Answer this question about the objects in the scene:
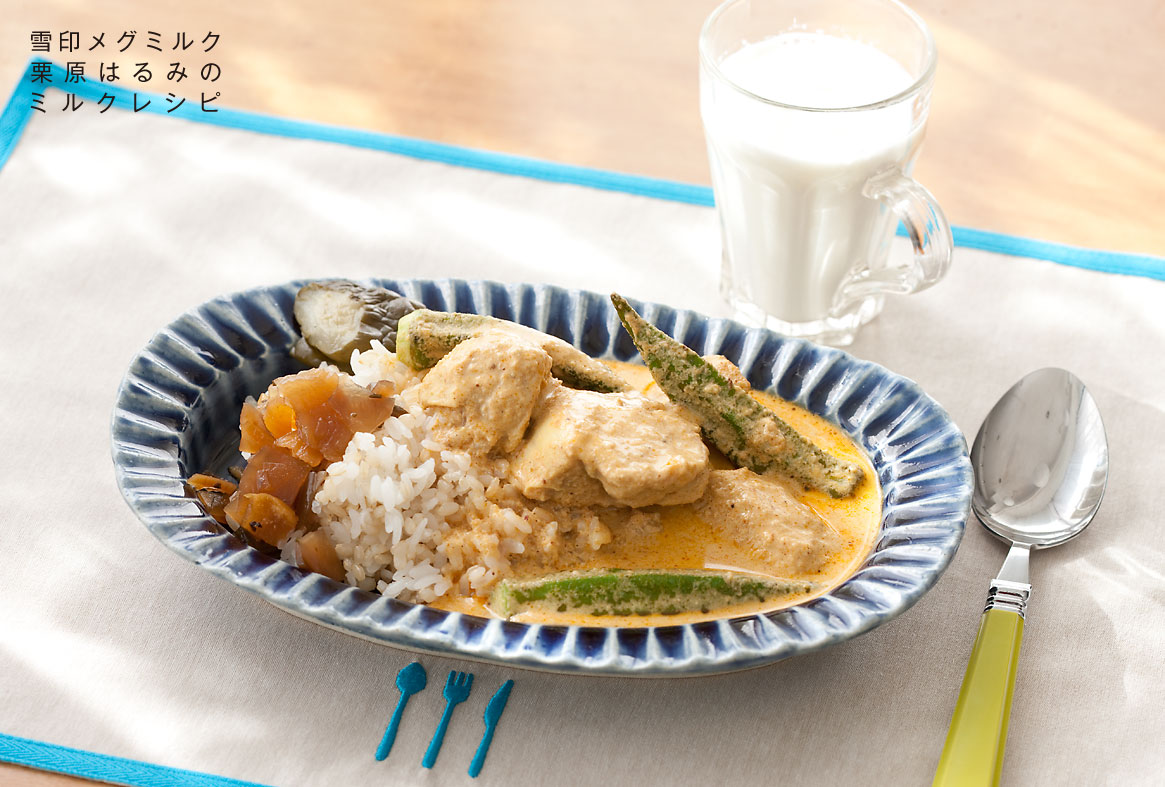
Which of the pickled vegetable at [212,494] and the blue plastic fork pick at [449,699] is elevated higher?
the pickled vegetable at [212,494]

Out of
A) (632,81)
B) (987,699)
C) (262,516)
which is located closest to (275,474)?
(262,516)

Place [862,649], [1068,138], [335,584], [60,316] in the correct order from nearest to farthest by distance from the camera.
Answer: [335,584], [862,649], [60,316], [1068,138]

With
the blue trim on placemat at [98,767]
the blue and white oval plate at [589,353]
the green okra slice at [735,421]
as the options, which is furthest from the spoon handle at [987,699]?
the blue trim on placemat at [98,767]

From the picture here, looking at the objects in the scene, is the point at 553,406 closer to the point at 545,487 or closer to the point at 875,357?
the point at 545,487

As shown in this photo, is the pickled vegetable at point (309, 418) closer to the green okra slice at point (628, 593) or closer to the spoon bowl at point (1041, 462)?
the green okra slice at point (628, 593)

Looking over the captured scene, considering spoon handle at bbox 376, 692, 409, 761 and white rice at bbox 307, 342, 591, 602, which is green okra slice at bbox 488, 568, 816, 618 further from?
spoon handle at bbox 376, 692, 409, 761

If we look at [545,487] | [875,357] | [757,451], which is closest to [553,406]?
[545,487]
